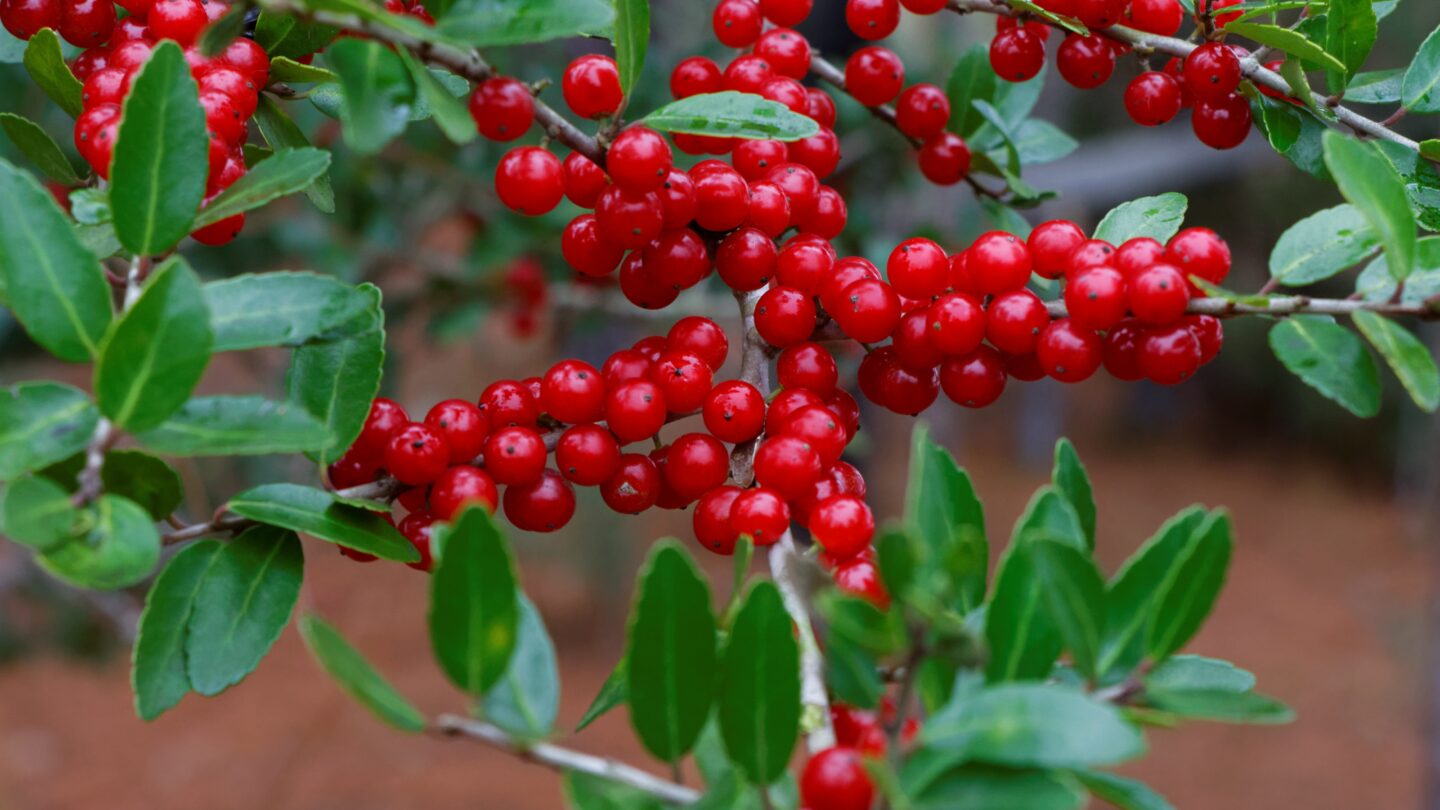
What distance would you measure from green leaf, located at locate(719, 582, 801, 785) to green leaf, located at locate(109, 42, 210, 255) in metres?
0.37

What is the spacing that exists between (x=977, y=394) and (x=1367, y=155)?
28 centimetres

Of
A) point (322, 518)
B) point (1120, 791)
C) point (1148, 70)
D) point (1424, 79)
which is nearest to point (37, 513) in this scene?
point (322, 518)

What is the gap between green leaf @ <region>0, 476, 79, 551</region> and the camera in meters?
0.53

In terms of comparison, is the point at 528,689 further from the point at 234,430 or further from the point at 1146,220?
the point at 1146,220

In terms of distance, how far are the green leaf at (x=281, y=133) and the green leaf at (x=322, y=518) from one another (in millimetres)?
238

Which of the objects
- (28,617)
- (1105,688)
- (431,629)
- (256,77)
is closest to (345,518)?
(431,629)

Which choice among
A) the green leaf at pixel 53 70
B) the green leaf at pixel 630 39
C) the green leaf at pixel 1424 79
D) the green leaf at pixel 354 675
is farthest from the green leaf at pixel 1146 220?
the green leaf at pixel 53 70

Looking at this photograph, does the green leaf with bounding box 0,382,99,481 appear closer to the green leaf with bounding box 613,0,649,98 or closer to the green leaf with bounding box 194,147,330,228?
the green leaf with bounding box 194,147,330,228

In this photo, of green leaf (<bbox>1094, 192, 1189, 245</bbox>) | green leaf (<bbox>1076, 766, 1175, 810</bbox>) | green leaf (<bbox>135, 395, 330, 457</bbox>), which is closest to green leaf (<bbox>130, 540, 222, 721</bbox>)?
green leaf (<bbox>135, 395, 330, 457</bbox>)

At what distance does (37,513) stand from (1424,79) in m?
1.00

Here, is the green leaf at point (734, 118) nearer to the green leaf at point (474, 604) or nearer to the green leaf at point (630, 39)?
the green leaf at point (630, 39)

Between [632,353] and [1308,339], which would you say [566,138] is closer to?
[632,353]

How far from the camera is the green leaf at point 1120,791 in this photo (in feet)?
1.72

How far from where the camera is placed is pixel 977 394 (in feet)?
2.63
